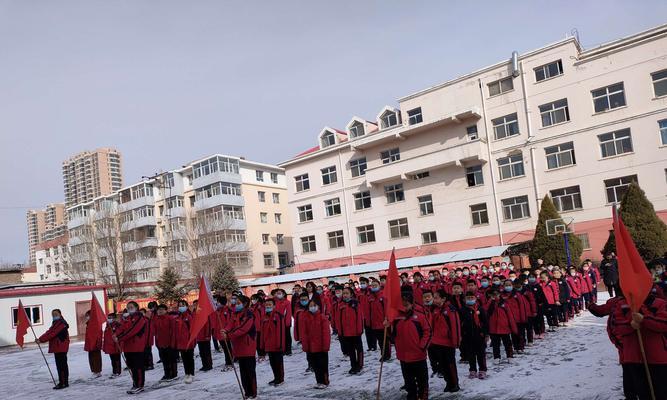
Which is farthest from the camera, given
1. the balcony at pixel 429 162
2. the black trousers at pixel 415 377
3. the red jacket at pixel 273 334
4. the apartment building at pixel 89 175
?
the apartment building at pixel 89 175

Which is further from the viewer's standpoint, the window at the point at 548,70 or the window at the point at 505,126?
the window at the point at 505,126

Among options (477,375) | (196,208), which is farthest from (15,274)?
(477,375)

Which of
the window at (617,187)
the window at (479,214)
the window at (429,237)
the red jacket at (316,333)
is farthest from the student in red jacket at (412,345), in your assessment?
the window at (429,237)

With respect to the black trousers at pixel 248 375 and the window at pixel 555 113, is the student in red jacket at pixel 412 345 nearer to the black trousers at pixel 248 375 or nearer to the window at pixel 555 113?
the black trousers at pixel 248 375

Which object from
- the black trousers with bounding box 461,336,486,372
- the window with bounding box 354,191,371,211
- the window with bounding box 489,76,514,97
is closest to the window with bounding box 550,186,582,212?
the window with bounding box 489,76,514,97

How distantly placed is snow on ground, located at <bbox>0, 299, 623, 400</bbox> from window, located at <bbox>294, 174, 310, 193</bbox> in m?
28.1

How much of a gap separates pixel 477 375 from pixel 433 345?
129cm

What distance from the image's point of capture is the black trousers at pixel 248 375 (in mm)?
9375

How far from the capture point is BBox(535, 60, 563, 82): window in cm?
3109

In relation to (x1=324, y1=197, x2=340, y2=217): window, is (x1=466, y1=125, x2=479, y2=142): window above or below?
above

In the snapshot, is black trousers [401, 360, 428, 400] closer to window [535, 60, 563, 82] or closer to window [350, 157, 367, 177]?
window [535, 60, 563, 82]

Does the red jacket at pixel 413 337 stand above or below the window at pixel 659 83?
below

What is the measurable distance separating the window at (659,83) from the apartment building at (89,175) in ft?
424

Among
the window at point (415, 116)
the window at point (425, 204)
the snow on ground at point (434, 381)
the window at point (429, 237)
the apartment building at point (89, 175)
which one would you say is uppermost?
the apartment building at point (89, 175)
